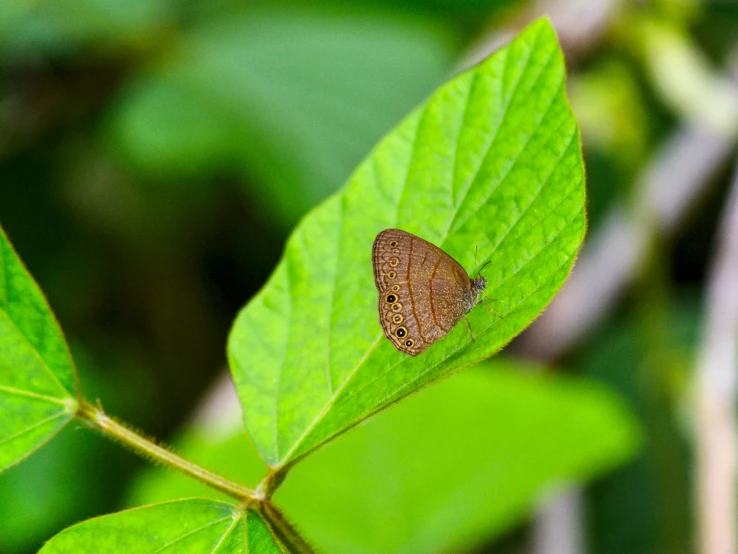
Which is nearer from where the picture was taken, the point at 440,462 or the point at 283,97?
the point at 440,462

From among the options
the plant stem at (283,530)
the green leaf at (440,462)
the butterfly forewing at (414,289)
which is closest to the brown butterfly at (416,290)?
the butterfly forewing at (414,289)

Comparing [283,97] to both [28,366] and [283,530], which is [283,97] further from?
[283,530]

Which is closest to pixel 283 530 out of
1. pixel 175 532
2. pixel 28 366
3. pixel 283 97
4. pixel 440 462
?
pixel 175 532

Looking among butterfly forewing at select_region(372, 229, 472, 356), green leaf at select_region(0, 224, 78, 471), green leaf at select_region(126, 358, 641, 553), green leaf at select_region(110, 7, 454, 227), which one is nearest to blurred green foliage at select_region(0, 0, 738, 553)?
green leaf at select_region(110, 7, 454, 227)

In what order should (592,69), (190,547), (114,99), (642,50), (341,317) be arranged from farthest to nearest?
(114,99) → (592,69) → (642,50) → (341,317) → (190,547)

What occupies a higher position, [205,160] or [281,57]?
[281,57]

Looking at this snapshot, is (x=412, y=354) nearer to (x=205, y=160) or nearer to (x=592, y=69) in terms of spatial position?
(x=592, y=69)

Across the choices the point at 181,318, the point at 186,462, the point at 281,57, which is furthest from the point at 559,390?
the point at 181,318
